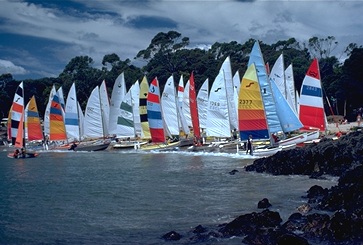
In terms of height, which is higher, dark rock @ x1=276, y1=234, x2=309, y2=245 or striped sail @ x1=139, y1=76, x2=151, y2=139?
striped sail @ x1=139, y1=76, x2=151, y2=139

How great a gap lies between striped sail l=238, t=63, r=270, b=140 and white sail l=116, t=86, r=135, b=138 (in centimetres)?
2214

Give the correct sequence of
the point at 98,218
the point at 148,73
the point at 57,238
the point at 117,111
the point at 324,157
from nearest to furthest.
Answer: the point at 57,238 < the point at 98,218 < the point at 324,157 < the point at 117,111 < the point at 148,73

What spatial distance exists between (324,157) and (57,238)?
60.2 ft

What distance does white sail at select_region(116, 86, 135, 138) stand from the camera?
57.5 meters

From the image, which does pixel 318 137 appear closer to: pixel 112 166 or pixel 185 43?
pixel 112 166

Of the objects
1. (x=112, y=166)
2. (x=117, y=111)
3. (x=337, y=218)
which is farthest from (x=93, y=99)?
(x=337, y=218)

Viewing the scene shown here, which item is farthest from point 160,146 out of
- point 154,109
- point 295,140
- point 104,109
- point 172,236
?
point 172,236

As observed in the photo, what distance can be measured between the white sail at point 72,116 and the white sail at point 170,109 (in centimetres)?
1283

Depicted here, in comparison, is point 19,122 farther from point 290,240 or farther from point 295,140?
point 290,240

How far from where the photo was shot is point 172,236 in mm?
15266

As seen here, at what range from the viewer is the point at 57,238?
16438 millimetres

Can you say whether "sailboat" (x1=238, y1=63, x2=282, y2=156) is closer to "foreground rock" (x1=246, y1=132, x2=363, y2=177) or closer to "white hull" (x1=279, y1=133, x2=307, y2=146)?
"white hull" (x1=279, y1=133, x2=307, y2=146)

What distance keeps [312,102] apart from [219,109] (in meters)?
9.91

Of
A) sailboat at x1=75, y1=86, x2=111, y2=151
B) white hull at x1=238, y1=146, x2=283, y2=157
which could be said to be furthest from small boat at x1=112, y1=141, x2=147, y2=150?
white hull at x1=238, y1=146, x2=283, y2=157
